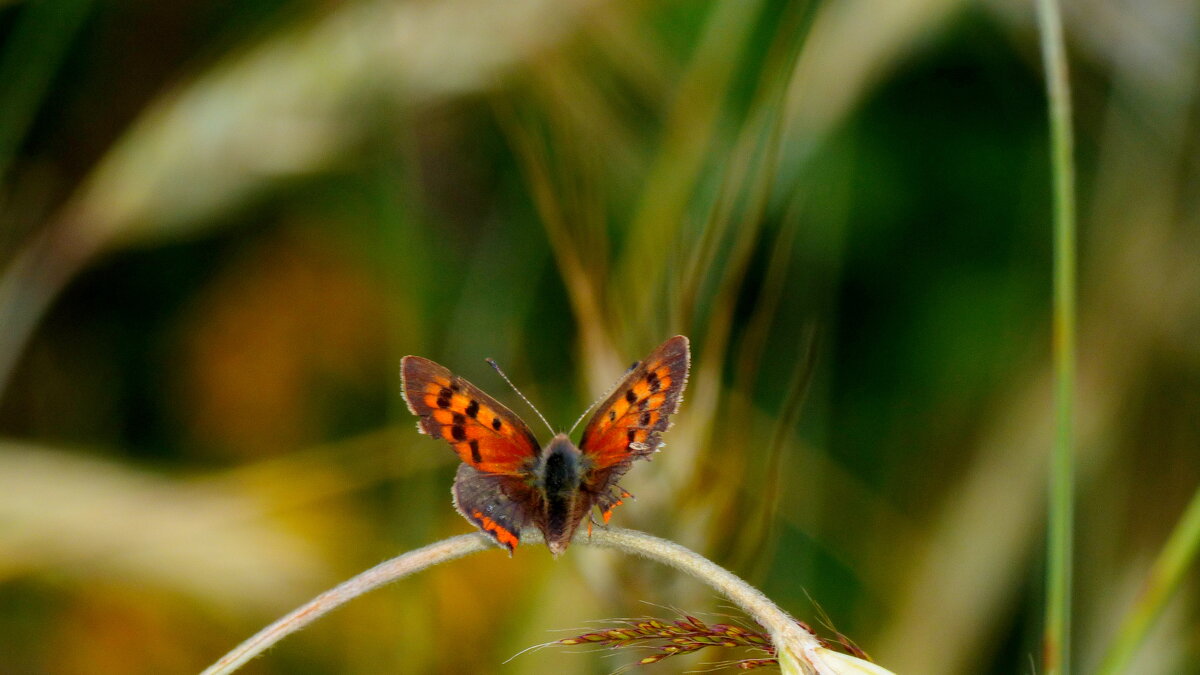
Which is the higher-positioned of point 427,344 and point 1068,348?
point 427,344

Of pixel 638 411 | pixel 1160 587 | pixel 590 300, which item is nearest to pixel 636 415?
pixel 638 411

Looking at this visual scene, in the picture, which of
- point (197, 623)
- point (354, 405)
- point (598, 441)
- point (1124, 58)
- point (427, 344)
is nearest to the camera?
point (598, 441)

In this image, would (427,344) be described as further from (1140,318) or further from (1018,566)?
(1140,318)

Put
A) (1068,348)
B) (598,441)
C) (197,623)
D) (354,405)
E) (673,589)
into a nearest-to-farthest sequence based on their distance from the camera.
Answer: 1. (1068,348)
2. (598,441)
3. (673,589)
4. (197,623)
5. (354,405)

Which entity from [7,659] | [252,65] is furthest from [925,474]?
[7,659]

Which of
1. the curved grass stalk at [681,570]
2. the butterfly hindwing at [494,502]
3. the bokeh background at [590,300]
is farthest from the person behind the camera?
the bokeh background at [590,300]

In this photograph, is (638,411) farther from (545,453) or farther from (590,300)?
Result: (590,300)

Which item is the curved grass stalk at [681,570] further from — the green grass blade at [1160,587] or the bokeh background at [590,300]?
the bokeh background at [590,300]

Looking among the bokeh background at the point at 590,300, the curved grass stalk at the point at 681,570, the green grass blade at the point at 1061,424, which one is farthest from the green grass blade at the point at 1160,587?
the bokeh background at the point at 590,300
